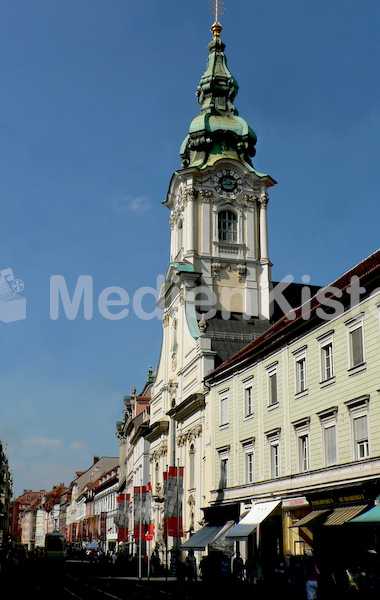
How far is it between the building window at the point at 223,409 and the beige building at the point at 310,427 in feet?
3.01

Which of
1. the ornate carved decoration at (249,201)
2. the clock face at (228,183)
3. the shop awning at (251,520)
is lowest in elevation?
the shop awning at (251,520)

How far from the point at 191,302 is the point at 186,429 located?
430 inches

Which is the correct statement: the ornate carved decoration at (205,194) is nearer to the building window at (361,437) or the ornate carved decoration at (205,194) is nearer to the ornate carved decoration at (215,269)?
the ornate carved decoration at (215,269)

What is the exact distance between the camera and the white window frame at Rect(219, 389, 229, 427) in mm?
43228

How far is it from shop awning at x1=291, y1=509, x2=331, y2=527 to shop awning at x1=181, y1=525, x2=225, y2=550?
11456 millimetres

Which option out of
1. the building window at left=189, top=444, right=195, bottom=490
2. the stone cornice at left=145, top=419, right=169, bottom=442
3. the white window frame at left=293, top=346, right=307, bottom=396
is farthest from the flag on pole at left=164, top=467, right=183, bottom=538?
the stone cornice at left=145, top=419, right=169, bottom=442

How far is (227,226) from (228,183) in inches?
145

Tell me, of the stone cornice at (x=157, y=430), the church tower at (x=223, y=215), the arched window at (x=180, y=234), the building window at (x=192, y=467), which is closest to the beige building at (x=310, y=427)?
the building window at (x=192, y=467)

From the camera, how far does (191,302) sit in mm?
59500

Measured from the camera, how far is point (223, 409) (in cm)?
4397

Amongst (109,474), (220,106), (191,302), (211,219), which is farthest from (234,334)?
(109,474)

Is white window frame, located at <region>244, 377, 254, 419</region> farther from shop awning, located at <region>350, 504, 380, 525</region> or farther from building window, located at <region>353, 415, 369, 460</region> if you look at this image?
shop awning, located at <region>350, 504, 380, 525</region>

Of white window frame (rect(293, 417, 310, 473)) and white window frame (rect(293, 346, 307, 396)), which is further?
white window frame (rect(293, 346, 307, 396))

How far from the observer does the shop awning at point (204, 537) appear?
135 ft
